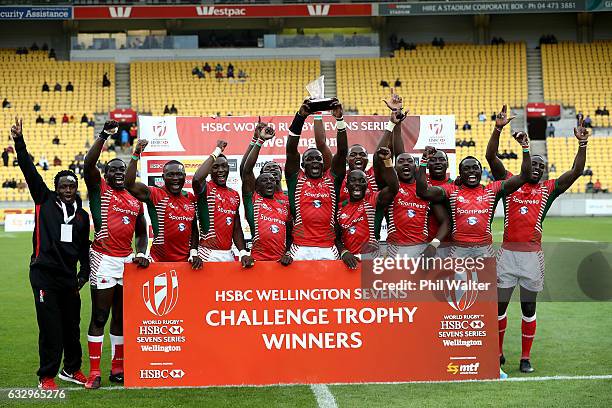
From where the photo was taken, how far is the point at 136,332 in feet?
24.9

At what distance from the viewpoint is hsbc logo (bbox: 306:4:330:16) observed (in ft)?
135

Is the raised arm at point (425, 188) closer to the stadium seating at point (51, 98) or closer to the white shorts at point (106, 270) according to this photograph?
the white shorts at point (106, 270)

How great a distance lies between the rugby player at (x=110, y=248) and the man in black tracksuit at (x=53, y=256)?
0.16 metres

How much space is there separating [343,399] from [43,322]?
2.79 metres

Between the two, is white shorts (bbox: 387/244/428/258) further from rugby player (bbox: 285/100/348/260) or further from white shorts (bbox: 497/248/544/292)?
white shorts (bbox: 497/248/544/292)

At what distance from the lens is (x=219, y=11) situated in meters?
40.7

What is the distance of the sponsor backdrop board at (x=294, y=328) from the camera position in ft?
24.9

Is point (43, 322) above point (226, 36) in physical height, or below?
below

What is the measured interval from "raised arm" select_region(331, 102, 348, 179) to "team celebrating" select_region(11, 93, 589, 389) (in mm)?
13

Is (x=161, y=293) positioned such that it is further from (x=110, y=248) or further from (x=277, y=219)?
(x=277, y=219)

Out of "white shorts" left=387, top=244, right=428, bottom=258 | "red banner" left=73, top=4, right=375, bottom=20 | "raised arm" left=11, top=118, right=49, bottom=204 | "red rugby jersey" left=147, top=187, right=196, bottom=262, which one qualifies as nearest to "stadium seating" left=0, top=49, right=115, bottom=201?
"red banner" left=73, top=4, right=375, bottom=20

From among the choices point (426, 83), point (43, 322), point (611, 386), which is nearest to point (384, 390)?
point (611, 386)

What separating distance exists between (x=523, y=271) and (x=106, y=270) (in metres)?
4.03

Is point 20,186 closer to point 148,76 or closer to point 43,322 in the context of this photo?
point 148,76
